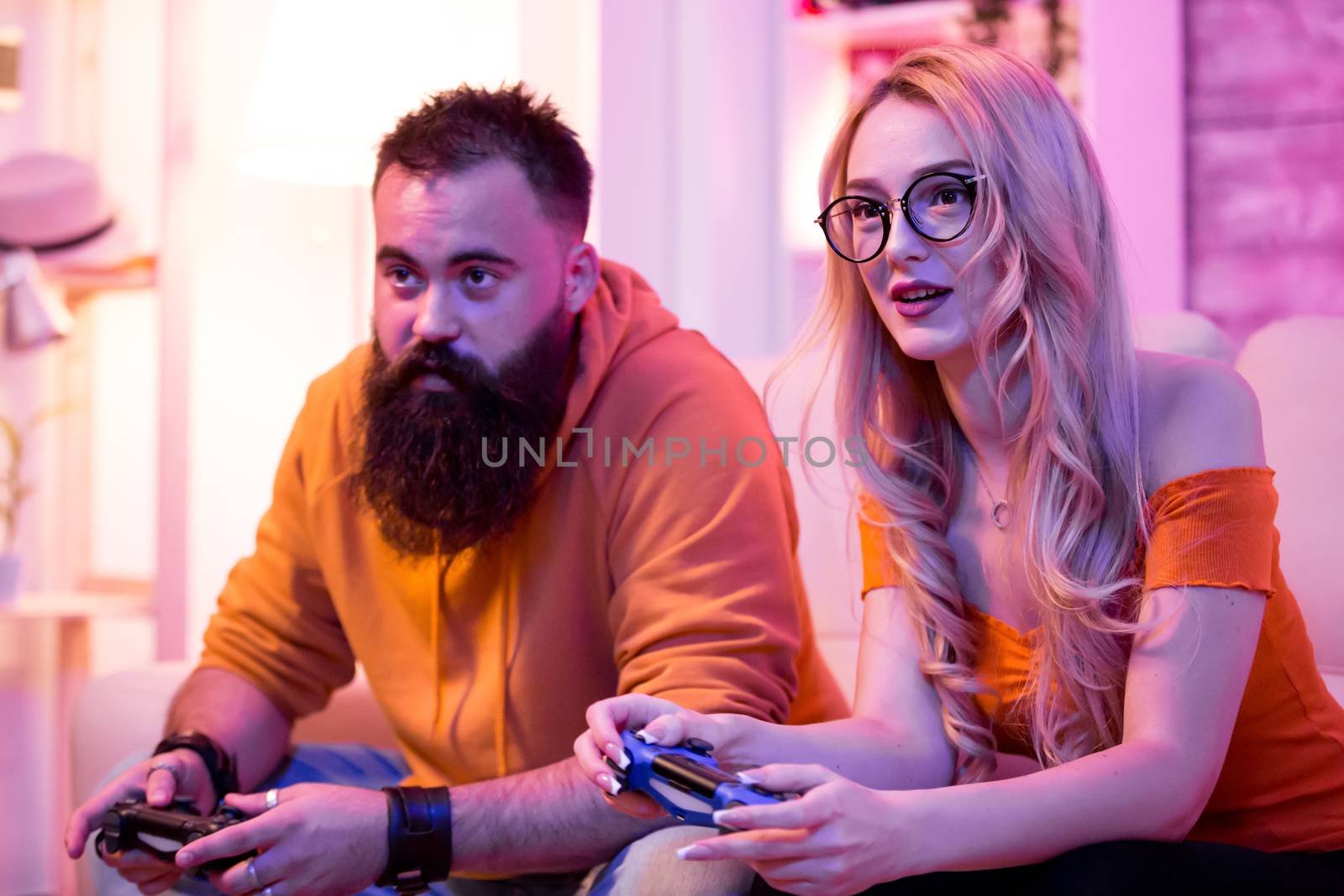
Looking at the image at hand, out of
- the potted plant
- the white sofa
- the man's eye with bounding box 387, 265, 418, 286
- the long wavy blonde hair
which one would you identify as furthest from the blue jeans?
the potted plant

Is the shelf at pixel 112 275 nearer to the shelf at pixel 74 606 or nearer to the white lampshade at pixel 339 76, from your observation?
the white lampshade at pixel 339 76

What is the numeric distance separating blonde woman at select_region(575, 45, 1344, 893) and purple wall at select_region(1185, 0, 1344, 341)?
3.63 feet

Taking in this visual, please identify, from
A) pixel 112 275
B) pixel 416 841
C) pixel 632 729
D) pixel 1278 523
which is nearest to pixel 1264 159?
pixel 1278 523

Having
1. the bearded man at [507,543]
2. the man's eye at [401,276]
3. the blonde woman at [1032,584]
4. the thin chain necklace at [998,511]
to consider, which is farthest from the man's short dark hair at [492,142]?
the thin chain necklace at [998,511]

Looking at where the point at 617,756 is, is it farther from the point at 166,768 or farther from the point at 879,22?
the point at 879,22

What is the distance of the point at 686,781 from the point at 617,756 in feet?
0.27

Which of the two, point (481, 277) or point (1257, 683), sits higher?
point (481, 277)

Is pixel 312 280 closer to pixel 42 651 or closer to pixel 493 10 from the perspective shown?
pixel 493 10

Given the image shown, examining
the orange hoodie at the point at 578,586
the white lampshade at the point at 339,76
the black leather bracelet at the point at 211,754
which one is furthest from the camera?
the white lampshade at the point at 339,76

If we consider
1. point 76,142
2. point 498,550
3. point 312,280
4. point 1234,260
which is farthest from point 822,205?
point 76,142

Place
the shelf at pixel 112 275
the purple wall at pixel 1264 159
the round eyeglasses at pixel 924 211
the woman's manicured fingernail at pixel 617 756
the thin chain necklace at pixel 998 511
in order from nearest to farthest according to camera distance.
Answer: the woman's manicured fingernail at pixel 617 756 < the round eyeglasses at pixel 924 211 < the thin chain necklace at pixel 998 511 < the purple wall at pixel 1264 159 < the shelf at pixel 112 275

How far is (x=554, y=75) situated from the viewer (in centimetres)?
237

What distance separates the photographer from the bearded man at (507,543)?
1.28m

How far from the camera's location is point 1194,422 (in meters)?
1.06
